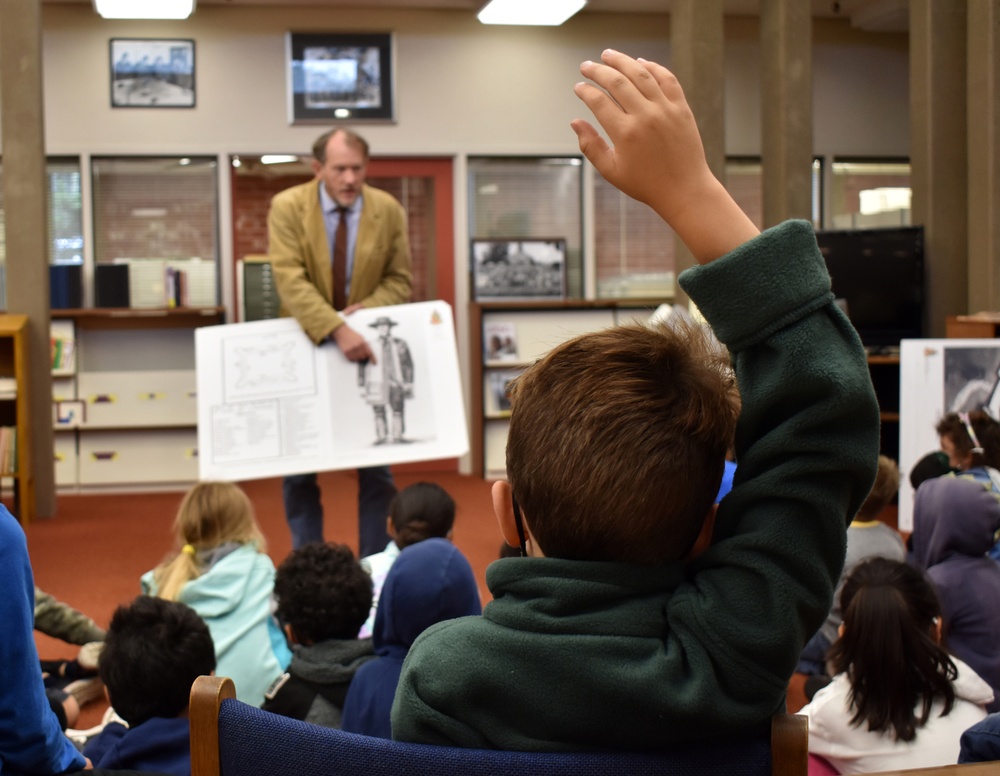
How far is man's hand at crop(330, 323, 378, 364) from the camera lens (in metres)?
3.84

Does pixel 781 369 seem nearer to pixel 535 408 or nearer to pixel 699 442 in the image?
pixel 699 442

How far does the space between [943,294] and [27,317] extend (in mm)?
5662

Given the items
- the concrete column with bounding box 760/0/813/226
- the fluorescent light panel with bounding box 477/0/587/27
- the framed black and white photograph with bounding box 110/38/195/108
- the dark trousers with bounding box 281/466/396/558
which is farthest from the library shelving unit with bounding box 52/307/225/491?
the dark trousers with bounding box 281/466/396/558

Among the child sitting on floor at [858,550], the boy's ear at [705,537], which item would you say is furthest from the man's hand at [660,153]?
the child sitting on floor at [858,550]

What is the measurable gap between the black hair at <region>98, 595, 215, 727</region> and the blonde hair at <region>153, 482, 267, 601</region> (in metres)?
0.76

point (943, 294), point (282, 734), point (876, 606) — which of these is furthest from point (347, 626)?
point (943, 294)

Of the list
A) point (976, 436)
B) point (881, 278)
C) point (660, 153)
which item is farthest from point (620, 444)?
point (881, 278)

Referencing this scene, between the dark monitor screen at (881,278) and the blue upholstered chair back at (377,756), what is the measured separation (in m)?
6.51

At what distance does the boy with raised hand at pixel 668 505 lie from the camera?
0.78 metres

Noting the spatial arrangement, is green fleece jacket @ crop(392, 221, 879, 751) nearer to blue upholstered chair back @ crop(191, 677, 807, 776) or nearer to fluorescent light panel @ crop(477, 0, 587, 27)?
blue upholstered chair back @ crop(191, 677, 807, 776)

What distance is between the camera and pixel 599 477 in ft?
2.65

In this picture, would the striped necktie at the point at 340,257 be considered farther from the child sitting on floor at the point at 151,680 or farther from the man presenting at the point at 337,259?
the child sitting on floor at the point at 151,680

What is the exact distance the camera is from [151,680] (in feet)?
6.13

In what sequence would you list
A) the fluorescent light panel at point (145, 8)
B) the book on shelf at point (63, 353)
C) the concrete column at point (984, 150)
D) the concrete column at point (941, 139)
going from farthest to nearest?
1. the book on shelf at point (63, 353)
2. the fluorescent light panel at point (145, 8)
3. the concrete column at point (941, 139)
4. the concrete column at point (984, 150)
